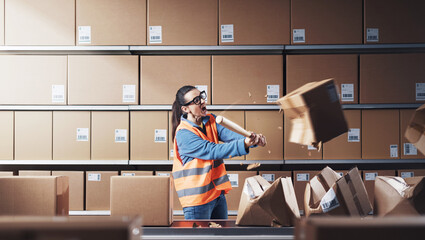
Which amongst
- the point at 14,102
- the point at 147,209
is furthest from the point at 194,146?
the point at 14,102

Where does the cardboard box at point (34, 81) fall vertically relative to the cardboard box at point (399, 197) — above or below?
above

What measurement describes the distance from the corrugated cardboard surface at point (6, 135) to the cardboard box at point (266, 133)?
1770 millimetres

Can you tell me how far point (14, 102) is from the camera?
8.25 ft

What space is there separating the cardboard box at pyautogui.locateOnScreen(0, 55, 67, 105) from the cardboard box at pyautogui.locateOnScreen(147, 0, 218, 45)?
2.49ft

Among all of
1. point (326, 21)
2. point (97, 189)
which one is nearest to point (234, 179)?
point (97, 189)

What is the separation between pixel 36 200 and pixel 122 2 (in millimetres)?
1795

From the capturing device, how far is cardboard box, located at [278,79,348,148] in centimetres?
105

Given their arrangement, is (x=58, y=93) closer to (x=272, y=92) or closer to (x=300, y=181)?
(x=272, y=92)

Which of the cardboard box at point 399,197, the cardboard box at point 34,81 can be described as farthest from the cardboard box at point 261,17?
the cardboard box at point 399,197

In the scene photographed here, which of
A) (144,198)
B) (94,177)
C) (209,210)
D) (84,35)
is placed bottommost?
(209,210)

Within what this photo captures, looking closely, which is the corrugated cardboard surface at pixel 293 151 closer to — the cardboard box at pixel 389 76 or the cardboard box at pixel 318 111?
the cardboard box at pixel 389 76

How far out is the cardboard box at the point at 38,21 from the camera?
8.25 feet

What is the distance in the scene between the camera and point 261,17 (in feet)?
8.16

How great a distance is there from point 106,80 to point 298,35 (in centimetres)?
149
